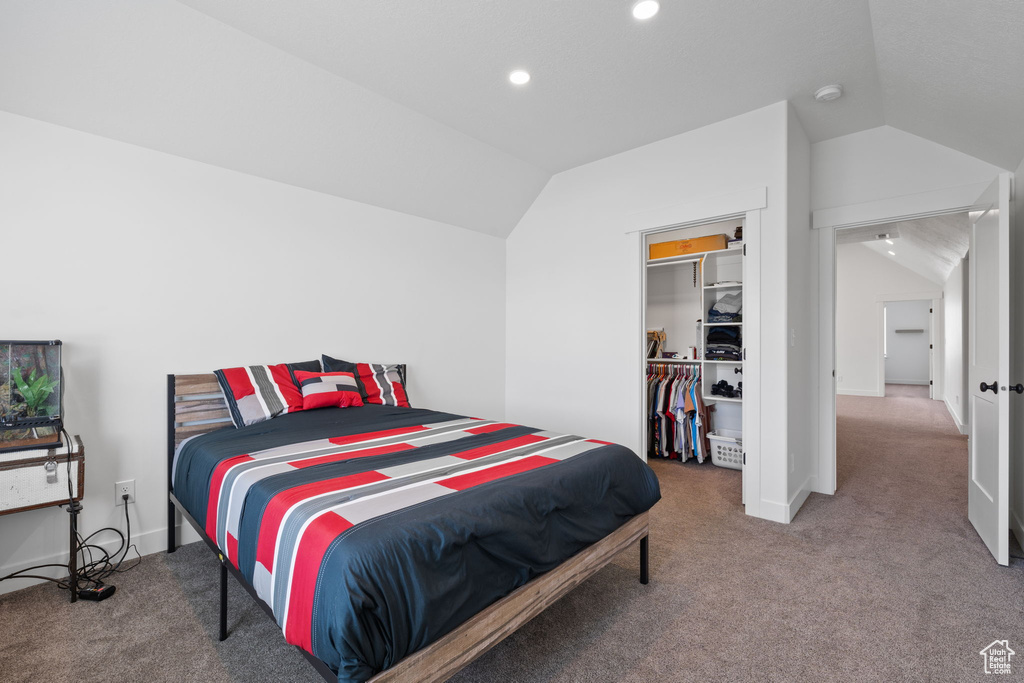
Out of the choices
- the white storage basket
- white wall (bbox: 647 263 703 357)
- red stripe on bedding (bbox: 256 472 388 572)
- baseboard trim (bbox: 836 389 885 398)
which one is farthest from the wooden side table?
baseboard trim (bbox: 836 389 885 398)

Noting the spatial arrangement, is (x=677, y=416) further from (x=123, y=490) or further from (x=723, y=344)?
(x=123, y=490)

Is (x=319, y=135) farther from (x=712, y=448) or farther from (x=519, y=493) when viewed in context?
(x=712, y=448)

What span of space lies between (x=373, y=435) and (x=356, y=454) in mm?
371

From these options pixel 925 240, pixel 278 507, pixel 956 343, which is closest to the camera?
pixel 278 507

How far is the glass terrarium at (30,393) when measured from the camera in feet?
6.81

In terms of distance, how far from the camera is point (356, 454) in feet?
6.58

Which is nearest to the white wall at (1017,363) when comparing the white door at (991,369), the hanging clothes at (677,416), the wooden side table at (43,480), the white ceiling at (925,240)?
the white door at (991,369)

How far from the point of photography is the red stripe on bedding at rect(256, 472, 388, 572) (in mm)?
1439

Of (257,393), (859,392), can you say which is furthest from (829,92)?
(859,392)

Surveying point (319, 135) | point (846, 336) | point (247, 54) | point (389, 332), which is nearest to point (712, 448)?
point (389, 332)

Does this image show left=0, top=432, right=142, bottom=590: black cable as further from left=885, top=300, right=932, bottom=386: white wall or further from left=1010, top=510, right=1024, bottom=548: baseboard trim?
left=885, top=300, right=932, bottom=386: white wall

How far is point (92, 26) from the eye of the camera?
6.67ft

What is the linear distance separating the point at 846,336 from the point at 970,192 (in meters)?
Answer: 7.19

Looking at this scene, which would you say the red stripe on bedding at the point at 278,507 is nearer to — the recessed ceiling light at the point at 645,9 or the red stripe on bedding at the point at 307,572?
the red stripe on bedding at the point at 307,572
